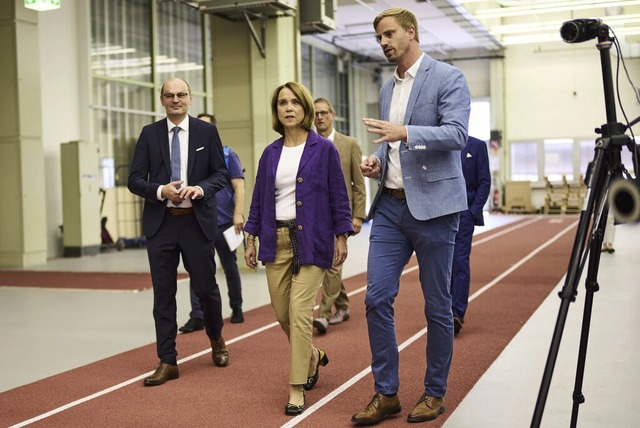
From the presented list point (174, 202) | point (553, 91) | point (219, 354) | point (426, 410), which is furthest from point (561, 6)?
point (426, 410)

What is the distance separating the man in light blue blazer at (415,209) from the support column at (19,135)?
10.8 m

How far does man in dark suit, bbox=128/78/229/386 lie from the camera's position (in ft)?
16.9

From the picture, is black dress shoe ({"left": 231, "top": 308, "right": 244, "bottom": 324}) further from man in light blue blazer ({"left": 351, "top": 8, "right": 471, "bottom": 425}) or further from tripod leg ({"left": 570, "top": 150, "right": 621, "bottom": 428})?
tripod leg ({"left": 570, "top": 150, "right": 621, "bottom": 428})

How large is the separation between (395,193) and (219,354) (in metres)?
2.12

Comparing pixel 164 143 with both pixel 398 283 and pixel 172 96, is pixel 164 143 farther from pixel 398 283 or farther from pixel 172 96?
pixel 398 283

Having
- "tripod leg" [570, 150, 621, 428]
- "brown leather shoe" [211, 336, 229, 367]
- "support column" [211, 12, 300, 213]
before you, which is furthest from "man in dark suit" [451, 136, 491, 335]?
"support column" [211, 12, 300, 213]

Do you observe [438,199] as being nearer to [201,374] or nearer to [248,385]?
[248,385]

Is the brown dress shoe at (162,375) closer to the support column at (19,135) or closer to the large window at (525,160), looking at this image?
the support column at (19,135)

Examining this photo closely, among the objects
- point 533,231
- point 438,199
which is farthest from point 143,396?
point 533,231

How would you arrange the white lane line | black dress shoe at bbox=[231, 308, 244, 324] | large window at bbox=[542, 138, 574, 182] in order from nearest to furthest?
1. the white lane line
2. black dress shoe at bbox=[231, 308, 244, 324]
3. large window at bbox=[542, 138, 574, 182]

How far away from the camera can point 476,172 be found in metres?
6.45

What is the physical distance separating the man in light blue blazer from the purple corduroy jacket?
0.44 meters

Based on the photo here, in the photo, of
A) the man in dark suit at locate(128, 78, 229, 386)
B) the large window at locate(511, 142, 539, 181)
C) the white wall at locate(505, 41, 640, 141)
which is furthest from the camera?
the large window at locate(511, 142, 539, 181)

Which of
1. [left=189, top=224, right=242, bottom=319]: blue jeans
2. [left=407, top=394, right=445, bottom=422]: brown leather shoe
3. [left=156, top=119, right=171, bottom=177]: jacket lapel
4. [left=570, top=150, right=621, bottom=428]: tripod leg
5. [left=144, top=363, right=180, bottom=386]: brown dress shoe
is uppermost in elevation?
[left=156, top=119, right=171, bottom=177]: jacket lapel
